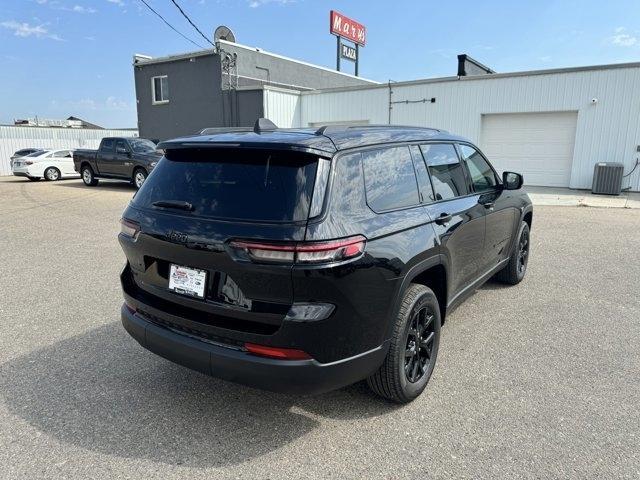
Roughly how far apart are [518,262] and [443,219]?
263 centimetres

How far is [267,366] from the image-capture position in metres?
2.42

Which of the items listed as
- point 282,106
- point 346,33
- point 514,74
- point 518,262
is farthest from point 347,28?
point 518,262

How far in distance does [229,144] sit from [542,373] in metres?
2.75

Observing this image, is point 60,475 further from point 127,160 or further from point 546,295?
point 127,160

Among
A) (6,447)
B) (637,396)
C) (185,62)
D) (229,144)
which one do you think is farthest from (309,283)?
(185,62)

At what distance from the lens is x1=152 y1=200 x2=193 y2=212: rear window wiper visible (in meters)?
2.73

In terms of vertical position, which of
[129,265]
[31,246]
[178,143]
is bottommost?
[31,246]

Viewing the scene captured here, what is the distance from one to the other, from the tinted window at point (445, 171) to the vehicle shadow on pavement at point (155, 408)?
1.60 m

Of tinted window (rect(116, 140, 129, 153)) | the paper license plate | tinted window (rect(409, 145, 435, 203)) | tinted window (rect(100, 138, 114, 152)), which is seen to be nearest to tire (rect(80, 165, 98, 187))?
tinted window (rect(100, 138, 114, 152))

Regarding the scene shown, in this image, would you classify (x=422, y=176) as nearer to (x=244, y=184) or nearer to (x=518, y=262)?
(x=244, y=184)

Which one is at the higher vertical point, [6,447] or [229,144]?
[229,144]

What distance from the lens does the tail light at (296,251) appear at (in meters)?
2.33

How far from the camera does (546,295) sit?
5215mm

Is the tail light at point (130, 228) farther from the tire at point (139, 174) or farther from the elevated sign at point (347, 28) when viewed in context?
the elevated sign at point (347, 28)
